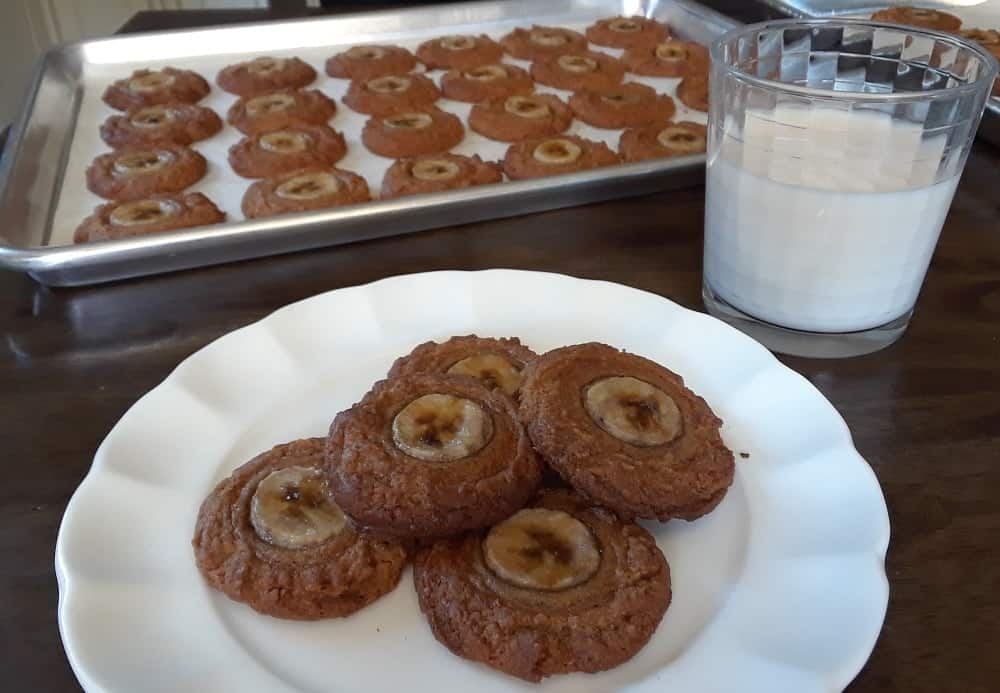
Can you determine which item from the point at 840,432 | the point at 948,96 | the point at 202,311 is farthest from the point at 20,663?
the point at 948,96

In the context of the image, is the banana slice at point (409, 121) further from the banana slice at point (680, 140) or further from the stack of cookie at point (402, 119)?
the banana slice at point (680, 140)

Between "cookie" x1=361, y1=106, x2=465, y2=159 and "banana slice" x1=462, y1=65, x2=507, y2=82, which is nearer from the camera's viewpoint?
"cookie" x1=361, y1=106, x2=465, y2=159

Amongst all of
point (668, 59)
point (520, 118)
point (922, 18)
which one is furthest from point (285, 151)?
point (922, 18)

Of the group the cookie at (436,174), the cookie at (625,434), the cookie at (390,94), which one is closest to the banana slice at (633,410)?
the cookie at (625,434)

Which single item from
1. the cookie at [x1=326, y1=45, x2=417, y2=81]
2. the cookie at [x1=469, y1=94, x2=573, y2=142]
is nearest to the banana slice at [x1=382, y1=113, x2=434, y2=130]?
the cookie at [x1=469, y1=94, x2=573, y2=142]

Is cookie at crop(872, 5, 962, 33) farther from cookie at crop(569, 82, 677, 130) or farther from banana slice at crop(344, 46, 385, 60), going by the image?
banana slice at crop(344, 46, 385, 60)

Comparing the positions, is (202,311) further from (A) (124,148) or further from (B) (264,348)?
(A) (124,148)
